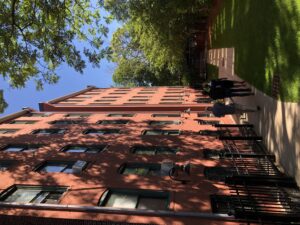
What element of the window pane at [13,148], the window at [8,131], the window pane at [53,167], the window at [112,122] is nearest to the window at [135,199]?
the window pane at [53,167]

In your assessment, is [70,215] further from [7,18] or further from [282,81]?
[7,18]

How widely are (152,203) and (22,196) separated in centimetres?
564

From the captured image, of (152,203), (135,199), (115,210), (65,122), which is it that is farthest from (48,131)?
(115,210)

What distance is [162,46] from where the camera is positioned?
120 feet

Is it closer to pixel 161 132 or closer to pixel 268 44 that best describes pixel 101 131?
pixel 161 132

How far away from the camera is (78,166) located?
14922 mm

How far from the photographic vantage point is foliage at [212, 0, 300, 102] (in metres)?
10.5

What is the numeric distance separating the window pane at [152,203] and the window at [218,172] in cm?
277

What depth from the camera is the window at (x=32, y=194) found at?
1261 cm

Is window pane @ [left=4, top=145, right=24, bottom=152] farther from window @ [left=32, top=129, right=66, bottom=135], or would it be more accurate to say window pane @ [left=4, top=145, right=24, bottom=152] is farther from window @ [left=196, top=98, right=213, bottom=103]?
window @ [left=196, top=98, right=213, bottom=103]

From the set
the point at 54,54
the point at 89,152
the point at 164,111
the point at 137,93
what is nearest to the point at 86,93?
the point at 137,93

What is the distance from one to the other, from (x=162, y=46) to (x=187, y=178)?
25.7 metres

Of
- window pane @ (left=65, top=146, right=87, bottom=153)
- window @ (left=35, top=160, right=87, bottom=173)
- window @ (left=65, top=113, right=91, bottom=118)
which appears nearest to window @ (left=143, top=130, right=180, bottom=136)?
window pane @ (left=65, top=146, right=87, bottom=153)

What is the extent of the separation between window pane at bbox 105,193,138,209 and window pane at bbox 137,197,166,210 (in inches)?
9.6
